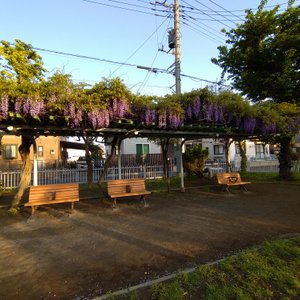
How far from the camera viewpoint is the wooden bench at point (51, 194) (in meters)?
6.94

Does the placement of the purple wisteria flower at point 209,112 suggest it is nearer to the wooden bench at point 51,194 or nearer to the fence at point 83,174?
the wooden bench at point 51,194

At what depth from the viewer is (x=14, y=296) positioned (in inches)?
125

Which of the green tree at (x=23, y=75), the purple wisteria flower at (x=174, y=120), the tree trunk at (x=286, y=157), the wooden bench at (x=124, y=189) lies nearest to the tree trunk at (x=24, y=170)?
the green tree at (x=23, y=75)

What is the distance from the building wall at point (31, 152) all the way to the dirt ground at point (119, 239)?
585 inches

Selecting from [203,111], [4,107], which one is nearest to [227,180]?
[203,111]

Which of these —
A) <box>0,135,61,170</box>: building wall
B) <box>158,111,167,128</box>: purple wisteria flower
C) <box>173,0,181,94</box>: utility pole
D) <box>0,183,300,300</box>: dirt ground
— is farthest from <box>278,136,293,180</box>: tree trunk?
<box>0,135,61,170</box>: building wall

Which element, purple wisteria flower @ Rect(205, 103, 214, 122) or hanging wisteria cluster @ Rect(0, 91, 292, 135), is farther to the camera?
purple wisteria flower @ Rect(205, 103, 214, 122)

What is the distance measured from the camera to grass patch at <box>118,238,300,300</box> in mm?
3018

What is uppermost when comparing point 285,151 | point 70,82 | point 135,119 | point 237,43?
point 237,43

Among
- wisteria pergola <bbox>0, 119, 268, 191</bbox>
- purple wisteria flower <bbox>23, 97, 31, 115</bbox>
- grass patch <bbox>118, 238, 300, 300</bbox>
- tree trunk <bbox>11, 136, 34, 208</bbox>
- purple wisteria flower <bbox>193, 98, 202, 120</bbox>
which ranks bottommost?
grass patch <bbox>118, 238, 300, 300</bbox>

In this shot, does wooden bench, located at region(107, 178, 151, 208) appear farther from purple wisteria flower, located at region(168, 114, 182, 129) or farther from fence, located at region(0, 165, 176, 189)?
fence, located at region(0, 165, 176, 189)

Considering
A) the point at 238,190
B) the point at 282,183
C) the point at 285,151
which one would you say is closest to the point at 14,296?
the point at 238,190

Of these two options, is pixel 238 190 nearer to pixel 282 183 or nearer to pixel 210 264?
pixel 282 183

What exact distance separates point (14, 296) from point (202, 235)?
349 centimetres
